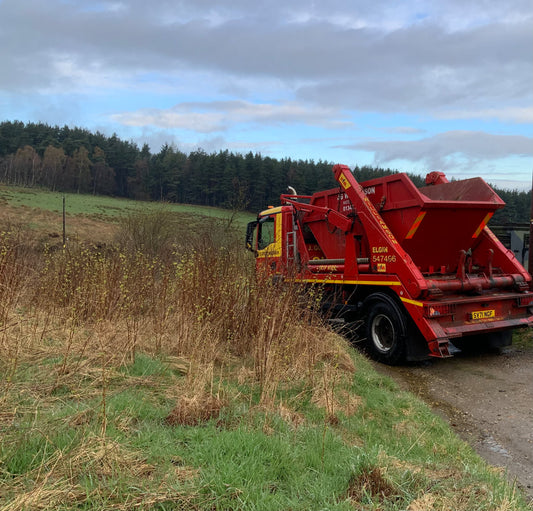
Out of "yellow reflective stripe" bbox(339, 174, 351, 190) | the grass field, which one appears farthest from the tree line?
the grass field

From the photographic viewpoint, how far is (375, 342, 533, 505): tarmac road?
380 cm

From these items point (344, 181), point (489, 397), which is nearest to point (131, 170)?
point (344, 181)

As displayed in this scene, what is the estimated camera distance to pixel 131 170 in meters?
69.4

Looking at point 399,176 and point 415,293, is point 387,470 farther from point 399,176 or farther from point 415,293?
point 399,176

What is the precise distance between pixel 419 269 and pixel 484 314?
1.14 m

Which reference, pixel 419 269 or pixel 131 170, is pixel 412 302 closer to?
pixel 419 269

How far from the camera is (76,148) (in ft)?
228

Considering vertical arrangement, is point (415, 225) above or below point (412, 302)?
above

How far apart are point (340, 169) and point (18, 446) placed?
6667 millimetres

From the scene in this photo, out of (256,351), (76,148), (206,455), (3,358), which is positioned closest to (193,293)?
(256,351)

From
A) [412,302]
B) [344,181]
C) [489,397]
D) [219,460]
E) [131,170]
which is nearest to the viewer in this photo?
[219,460]

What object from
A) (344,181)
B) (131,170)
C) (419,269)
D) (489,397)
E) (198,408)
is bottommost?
(489,397)

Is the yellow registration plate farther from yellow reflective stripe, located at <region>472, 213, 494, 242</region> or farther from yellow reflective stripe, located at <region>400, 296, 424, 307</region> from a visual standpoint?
yellow reflective stripe, located at <region>472, 213, 494, 242</region>

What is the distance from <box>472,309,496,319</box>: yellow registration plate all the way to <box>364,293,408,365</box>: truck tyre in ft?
3.37
